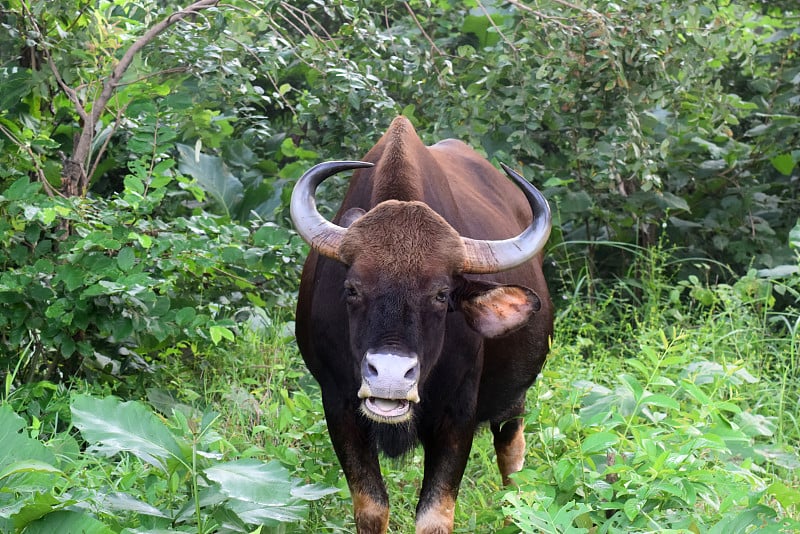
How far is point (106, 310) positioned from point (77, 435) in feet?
2.09

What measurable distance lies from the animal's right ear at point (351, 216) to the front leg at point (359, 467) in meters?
0.73

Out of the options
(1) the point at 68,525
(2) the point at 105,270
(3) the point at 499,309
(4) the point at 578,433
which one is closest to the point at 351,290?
(3) the point at 499,309

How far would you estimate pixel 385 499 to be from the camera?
4410 mm

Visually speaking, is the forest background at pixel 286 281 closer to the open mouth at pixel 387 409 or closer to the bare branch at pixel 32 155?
the bare branch at pixel 32 155

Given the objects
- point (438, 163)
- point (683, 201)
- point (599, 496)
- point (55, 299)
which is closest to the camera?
point (599, 496)

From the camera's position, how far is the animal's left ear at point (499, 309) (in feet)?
14.0

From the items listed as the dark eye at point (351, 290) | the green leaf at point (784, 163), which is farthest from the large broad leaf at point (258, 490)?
the green leaf at point (784, 163)

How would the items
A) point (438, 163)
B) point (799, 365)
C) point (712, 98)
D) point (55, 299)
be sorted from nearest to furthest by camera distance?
1. point (438, 163)
2. point (55, 299)
3. point (799, 365)
4. point (712, 98)

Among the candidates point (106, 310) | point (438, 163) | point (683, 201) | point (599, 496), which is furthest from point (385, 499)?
point (683, 201)

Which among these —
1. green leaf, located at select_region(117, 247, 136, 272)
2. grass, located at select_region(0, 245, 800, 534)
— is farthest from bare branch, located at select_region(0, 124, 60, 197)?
grass, located at select_region(0, 245, 800, 534)

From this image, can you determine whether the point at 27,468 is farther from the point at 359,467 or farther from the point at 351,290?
the point at 359,467

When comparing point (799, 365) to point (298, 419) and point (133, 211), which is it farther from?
point (133, 211)

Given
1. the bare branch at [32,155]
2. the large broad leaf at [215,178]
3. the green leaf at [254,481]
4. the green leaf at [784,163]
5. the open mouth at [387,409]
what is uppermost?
the open mouth at [387,409]

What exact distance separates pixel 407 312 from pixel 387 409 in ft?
1.22
